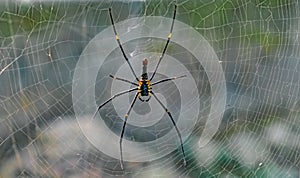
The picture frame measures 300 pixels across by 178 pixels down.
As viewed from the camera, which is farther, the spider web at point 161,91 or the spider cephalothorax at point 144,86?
Result: the spider cephalothorax at point 144,86

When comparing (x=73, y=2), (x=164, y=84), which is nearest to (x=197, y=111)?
(x=164, y=84)

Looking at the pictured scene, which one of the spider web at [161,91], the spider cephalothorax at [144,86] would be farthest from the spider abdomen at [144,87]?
the spider web at [161,91]

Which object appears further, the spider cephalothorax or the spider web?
the spider cephalothorax

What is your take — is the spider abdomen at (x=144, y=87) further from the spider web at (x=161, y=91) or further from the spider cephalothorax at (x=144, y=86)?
the spider web at (x=161, y=91)

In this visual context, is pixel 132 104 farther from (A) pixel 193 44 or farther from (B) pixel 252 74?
(B) pixel 252 74

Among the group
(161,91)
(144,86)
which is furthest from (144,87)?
(161,91)

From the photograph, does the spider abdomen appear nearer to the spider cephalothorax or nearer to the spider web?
the spider cephalothorax

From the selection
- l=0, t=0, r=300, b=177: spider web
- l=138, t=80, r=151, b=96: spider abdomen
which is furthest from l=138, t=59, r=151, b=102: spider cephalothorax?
l=0, t=0, r=300, b=177: spider web

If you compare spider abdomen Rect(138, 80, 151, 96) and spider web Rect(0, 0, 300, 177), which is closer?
spider web Rect(0, 0, 300, 177)
